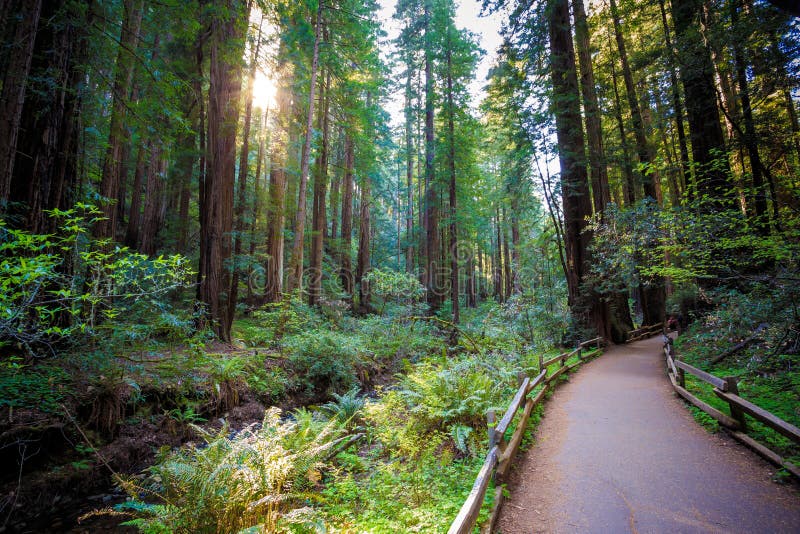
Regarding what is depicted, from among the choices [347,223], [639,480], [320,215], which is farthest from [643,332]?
[347,223]

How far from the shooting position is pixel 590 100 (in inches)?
561

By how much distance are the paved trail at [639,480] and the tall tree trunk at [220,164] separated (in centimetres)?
874

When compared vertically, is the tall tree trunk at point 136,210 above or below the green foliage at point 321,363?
above

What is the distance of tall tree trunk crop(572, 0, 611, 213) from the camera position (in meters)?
14.1

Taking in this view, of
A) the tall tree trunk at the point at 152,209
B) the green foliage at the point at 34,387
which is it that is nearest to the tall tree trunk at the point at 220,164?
the green foliage at the point at 34,387

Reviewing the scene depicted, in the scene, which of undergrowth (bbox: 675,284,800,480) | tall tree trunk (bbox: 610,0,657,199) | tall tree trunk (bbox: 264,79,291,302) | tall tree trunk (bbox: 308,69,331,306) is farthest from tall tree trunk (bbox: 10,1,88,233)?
tall tree trunk (bbox: 610,0,657,199)

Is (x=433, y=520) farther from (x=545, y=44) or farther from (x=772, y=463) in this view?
(x=545, y=44)

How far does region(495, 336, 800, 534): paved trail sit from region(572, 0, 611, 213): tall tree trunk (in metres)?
11.5

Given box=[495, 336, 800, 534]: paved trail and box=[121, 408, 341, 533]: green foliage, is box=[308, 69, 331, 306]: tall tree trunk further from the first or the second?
box=[495, 336, 800, 534]: paved trail

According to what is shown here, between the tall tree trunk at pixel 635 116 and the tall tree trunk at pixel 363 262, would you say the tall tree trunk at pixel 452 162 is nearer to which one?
the tall tree trunk at pixel 363 262

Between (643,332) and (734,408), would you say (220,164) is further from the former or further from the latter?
(643,332)

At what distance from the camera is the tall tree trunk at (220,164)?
30.3ft

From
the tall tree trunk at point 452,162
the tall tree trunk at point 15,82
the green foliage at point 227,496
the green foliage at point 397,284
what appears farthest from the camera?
the tall tree trunk at point 452,162

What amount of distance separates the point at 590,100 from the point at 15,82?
17757 millimetres
